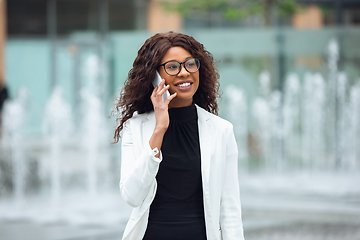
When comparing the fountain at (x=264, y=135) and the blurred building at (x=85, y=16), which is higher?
the blurred building at (x=85, y=16)

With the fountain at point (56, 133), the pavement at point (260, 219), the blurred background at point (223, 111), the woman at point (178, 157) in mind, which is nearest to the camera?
the woman at point (178, 157)

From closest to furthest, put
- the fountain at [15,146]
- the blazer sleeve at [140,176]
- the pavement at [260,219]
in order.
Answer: the blazer sleeve at [140,176], the pavement at [260,219], the fountain at [15,146]

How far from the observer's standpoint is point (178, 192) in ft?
6.07

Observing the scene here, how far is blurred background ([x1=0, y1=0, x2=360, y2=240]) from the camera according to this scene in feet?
22.8

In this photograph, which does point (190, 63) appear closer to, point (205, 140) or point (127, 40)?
point (205, 140)

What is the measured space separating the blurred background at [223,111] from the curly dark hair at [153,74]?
3819 mm

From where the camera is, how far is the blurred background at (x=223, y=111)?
6949 mm

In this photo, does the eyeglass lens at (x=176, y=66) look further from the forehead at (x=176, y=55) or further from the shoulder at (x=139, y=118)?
the shoulder at (x=139, y=118)

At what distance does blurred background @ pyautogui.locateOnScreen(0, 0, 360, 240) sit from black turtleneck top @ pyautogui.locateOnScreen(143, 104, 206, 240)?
12.9 feet

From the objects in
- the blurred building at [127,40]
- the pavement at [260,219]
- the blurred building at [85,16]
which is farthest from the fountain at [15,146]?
the blurred building at [85,16]

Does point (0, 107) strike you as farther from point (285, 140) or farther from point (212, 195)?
point (212, 195)

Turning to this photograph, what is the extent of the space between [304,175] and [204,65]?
7.46 meters

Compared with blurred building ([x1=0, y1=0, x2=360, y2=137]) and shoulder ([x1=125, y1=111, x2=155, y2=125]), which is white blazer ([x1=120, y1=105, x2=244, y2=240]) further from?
blurred building ([x1=0, y1=0, x2=360, y2=137])

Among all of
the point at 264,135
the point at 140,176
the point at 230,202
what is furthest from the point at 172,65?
the point at 264,135
